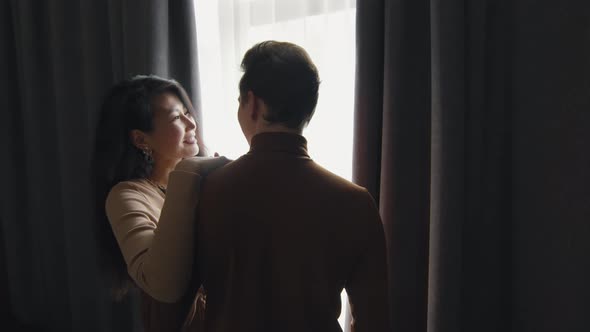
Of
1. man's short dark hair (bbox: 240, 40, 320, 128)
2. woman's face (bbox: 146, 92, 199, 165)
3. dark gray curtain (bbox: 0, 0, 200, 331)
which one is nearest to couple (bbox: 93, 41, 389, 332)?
man's short dark hair (bbox: 240, 40, 320, 128)

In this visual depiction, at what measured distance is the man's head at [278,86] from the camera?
0.75 meters

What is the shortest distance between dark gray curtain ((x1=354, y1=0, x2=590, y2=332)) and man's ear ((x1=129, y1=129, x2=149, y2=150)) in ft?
2.09

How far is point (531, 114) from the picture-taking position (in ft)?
3.67

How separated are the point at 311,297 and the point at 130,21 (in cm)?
139

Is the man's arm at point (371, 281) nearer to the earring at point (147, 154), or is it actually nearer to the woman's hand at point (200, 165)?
the woman's hand at point (200, 165)

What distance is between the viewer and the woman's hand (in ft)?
2.66

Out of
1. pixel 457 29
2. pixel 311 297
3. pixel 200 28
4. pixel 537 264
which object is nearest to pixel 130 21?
pixel 200 28

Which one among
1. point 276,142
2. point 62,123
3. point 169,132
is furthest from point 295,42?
point 62,123

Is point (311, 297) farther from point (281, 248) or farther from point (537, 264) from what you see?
point (537, 264)

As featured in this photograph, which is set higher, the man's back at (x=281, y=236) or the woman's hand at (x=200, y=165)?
the woman's hand at (x=200, y=165)

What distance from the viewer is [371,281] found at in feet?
2.68

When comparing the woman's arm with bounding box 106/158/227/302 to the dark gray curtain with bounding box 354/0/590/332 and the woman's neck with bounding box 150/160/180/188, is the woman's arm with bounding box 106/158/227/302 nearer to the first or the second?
the woman's neck with bounding box 150/160/180/188

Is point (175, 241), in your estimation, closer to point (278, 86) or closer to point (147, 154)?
point (278, 86)

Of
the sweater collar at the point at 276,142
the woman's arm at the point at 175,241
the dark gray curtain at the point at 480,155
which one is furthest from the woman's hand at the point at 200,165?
the dark gray curtain at the point at 480,155
